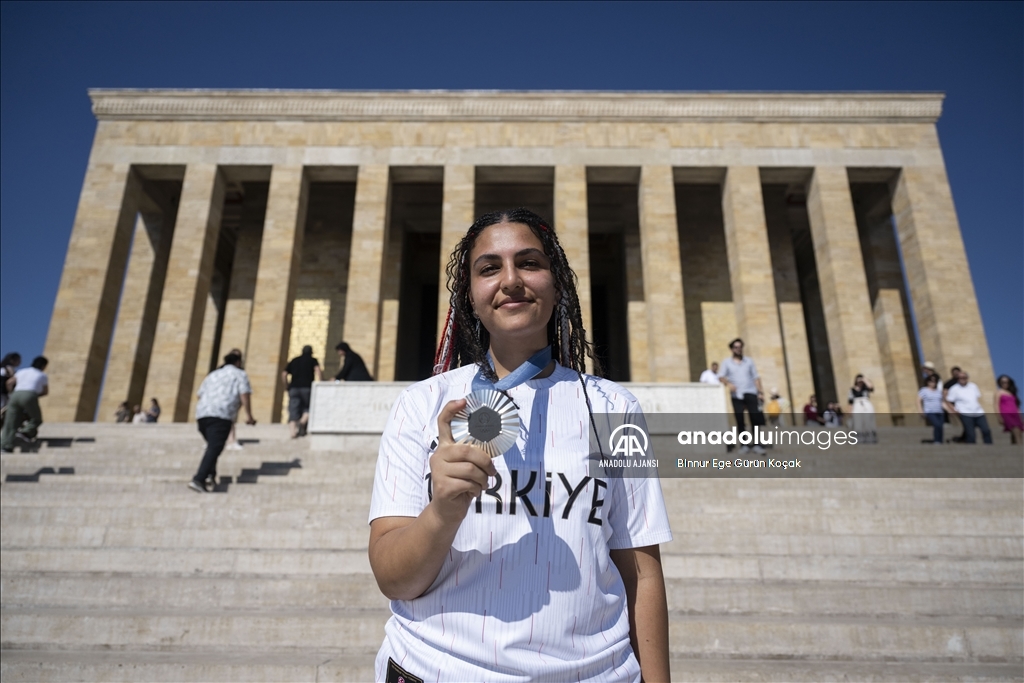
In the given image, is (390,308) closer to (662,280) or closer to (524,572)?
(662,280)

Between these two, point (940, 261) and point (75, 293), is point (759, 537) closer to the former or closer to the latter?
point (940, 261)

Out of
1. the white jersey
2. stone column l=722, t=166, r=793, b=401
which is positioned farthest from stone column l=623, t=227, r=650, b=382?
the white jersey

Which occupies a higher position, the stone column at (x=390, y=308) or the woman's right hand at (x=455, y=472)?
the stone column at (x=390, y=308)

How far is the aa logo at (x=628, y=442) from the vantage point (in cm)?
148

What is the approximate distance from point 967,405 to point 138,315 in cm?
1965

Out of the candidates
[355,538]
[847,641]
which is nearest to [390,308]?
[355,538]

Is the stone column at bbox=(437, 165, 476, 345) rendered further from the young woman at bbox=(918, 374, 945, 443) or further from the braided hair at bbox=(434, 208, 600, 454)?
the braided hair at bbox=(434, 208, 600, 454)

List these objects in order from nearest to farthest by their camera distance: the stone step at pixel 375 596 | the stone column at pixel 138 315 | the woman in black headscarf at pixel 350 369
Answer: the stone step at pixel 375 596 < the woman in black headscarf at pixel 350 369 < the stone column at pixel 138 315

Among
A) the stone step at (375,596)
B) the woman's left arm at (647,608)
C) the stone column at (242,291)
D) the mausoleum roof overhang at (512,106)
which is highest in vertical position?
the mausoleum roof overhang at (512,106)

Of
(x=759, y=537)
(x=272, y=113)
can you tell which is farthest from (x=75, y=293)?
(x=759, y=537)

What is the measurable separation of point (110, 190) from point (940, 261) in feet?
75.6

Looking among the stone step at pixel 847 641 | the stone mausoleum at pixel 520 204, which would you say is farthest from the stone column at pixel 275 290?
the stone step at pixel 847 641

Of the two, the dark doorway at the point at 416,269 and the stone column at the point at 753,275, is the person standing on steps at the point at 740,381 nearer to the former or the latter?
the stone column at the point at 753,275

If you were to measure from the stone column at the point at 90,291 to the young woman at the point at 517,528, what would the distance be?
1802cm
